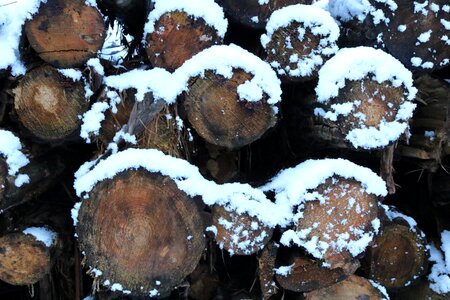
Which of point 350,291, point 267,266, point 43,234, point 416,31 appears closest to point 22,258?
point 43,234

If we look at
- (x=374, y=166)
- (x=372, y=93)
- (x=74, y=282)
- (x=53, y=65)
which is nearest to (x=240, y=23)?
(x=372, y=93)

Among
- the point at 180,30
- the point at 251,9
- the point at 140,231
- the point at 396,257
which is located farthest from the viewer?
the point at 396,257

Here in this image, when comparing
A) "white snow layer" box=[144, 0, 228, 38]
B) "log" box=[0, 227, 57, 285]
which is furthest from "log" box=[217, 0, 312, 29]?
"log" box=[0, 227, 57, 285]

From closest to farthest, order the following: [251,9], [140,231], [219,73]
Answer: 1. [140,231]
2. [219,73]
3. [251,9]

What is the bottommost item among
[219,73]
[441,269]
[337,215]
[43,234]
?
[441,269]

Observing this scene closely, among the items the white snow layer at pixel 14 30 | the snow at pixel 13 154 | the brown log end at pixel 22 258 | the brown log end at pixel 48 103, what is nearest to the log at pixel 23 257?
the brown log end at pixel 22 258

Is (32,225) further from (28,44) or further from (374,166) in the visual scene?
(374,166)

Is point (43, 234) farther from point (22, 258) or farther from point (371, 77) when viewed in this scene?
point (371, 77)

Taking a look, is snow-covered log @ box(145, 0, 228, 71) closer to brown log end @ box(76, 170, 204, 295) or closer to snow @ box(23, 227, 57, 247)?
brown log end @ box(76, 170, 204, 295)
